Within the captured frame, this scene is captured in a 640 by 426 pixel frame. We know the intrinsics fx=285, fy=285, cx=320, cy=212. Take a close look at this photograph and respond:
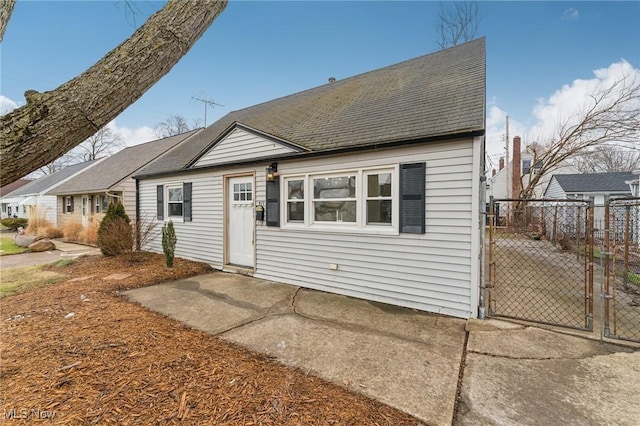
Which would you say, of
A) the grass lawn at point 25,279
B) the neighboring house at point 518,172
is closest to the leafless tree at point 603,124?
the neighboring house at point 518,172

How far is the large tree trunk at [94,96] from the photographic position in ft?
4.31

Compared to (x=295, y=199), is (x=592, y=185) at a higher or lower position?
higher

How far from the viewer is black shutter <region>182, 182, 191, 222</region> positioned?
820 centimetres

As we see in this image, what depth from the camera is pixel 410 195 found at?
4.58 m

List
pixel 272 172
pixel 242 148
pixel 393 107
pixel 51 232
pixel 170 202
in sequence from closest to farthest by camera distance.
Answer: pixel 393 107 < pixel 272 172 < pixel 242 148 < pixel 170 202 < pixel 51 232

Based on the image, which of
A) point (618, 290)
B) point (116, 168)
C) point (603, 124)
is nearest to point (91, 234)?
point (116, 168)

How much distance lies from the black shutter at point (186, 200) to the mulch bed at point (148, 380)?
14.3 ft

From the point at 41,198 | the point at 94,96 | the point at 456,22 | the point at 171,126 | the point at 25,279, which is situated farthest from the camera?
the point at 171,126

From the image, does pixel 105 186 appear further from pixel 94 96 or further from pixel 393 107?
pixel 94 96

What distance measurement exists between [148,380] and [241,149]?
207 inches

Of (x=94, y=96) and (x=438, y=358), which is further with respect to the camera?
(x=438, y=358)

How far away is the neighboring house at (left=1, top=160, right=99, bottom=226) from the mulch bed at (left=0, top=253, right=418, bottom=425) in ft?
52.6

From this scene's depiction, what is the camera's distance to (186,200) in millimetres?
8266

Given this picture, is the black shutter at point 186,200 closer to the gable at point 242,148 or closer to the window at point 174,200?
the window at point 174,200
